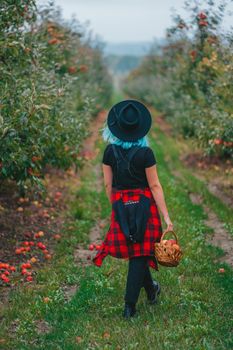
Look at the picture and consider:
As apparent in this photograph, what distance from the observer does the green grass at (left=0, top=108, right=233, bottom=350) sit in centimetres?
520

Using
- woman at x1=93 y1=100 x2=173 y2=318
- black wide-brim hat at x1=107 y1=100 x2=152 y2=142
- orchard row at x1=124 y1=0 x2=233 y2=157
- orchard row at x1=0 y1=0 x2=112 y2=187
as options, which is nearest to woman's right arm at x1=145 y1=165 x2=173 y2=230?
woman at x1=93 y1=100 x2=173 y2=318

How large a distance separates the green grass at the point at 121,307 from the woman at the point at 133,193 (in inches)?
14.7

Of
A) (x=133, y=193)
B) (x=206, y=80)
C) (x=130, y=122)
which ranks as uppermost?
(x=130, y=122)

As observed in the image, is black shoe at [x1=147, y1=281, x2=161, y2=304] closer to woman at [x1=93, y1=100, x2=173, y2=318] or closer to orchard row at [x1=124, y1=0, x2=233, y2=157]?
woman at [x1=93, y1=100, x2=173, y2=318]

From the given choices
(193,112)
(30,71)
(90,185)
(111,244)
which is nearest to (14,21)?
(30,71)

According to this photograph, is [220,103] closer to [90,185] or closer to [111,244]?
[90,185]

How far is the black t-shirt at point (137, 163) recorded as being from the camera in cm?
555

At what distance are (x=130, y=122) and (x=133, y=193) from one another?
2.21 feet

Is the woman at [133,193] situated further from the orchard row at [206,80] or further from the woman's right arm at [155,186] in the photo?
the orchard row at [206,80]

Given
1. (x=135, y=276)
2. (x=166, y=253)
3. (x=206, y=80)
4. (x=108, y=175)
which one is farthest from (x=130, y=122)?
(x=206, y=80)

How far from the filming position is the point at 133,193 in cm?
565

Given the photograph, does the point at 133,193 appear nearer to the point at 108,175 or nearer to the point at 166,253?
the point at 108,175

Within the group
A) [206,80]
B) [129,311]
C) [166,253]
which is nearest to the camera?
[166,253]

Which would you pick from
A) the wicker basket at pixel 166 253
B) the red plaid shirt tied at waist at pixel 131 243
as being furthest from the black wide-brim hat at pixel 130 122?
the wicker basket at pixel 166 253
